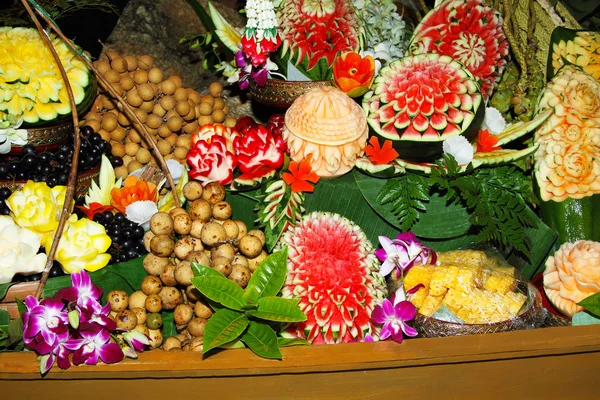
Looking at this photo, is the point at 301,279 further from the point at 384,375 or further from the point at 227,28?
the point at 227,28

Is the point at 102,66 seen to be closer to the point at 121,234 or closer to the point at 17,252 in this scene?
the point at 121,234

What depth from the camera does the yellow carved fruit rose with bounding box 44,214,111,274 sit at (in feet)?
4.34

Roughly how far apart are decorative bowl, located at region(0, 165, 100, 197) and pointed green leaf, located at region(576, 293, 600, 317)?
1.20 metres

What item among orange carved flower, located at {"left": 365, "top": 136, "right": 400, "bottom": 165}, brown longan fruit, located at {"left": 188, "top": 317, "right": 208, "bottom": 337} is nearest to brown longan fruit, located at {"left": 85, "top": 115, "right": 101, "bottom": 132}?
brown longan fruit, located at {"left": 188, "top": 317, "right": 208, "bottom": 337}

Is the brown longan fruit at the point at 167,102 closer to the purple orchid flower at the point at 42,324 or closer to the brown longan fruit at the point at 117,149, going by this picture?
the brown longan fruit at the point at 117,149

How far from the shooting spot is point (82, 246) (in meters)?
1.32

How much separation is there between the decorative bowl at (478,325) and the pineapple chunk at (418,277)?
7cm

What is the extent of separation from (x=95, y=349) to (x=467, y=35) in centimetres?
121

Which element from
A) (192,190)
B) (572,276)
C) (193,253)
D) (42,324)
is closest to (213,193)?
(192,190)

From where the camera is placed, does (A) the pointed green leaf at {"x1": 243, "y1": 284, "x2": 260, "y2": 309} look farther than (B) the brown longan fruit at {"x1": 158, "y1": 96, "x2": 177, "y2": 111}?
No

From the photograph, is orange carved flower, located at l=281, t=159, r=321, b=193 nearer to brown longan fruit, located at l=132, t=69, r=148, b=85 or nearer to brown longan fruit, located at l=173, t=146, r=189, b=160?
brown longan fruit, located at l=173, t=146, r=189, b=160

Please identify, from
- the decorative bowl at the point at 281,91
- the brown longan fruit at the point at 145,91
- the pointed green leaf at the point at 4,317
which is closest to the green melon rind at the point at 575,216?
the decorative bowl at the point at 281,91

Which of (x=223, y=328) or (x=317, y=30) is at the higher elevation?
(x=317, y=30)

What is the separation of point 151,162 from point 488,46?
985 mm
